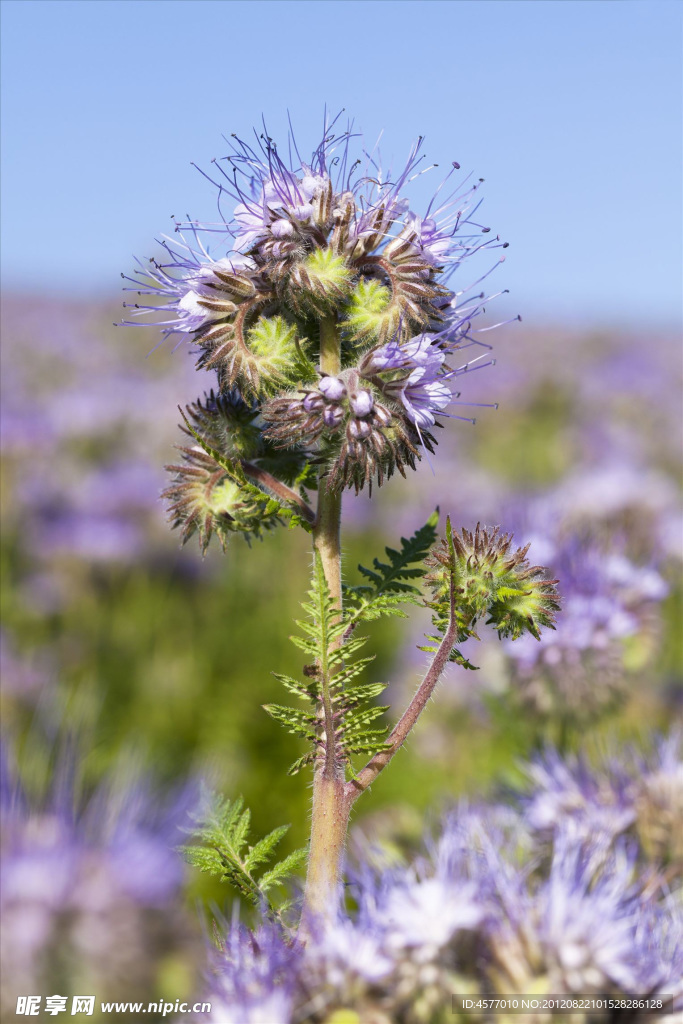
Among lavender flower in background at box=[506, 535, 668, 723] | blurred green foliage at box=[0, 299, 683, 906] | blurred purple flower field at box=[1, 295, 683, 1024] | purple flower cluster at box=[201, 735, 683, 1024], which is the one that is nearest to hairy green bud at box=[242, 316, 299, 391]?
blurred purple flower field at box=[1, 295, 683, 1024]

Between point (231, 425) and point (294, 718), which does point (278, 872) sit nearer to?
point (294, 718)

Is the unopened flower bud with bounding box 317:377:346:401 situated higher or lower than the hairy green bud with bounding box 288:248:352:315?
lower

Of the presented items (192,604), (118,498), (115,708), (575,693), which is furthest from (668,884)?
(118,498)

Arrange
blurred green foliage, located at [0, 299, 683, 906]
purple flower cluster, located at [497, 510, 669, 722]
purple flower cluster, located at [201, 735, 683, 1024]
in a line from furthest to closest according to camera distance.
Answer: blurred green foliage, located at [0, 299, 683, 906] → purple flower cluster, located at [497, 510, 669, 722] → purple flower cluster, located at [201, 735, 683, 1024]

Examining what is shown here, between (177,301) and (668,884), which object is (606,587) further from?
(177,301)

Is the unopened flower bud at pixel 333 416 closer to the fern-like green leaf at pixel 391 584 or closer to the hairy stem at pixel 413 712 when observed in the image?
the fern-like green leaf at pixel 391 584

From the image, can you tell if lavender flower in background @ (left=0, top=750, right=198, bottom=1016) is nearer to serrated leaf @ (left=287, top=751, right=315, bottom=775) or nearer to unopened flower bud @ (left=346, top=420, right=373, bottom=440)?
serrated leaf @ (left=287, top=751, right=315, bottom=775)

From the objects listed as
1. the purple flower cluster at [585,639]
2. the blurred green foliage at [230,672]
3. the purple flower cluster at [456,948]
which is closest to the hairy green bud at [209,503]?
the purple flower cluster at [456,948]
